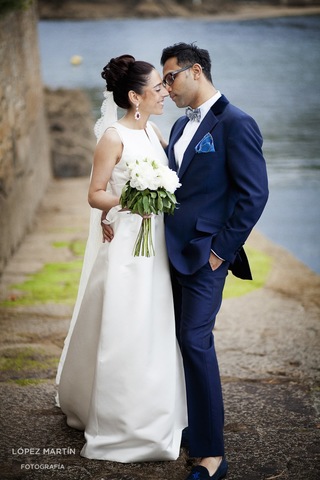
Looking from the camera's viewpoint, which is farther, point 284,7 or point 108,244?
point 284,7

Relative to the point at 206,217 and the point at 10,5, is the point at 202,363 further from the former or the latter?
the point at 10,5

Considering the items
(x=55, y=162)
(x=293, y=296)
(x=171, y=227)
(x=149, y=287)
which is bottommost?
(x=55, y=162)

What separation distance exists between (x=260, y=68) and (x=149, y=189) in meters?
11.9

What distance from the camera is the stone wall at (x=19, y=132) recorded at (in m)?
6.65

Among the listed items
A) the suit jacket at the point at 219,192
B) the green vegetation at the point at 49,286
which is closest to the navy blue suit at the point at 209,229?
the suit jacket at the point at 219,192

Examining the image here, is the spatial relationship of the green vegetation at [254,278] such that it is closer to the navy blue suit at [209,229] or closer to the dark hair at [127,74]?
the navy blue suit at [209,229]

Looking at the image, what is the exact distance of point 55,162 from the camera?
11.2 meters

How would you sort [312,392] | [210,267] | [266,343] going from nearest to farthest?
[210,267] → [312,392] → [266,343]

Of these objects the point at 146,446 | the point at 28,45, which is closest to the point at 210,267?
the point at 146,446

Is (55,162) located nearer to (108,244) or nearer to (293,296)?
(293,296)

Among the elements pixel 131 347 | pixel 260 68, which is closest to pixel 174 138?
pixel 131 347

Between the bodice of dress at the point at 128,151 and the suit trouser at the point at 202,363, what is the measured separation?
50 cm

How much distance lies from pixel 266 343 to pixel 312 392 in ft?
2.97

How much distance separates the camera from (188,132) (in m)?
3.32
